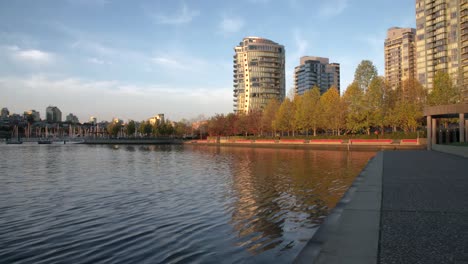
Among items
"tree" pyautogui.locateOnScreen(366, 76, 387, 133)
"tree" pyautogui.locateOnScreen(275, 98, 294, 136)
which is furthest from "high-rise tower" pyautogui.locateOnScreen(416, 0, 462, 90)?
"tree" pyautogui.locateOnScreen(366, 76, 387, 133)

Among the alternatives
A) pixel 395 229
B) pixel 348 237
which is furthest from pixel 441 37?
pixel 348 237

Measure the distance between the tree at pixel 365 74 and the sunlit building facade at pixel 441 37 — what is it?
51.1 meters

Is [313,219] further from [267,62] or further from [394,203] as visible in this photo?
[267,62]

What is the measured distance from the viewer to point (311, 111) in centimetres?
8000

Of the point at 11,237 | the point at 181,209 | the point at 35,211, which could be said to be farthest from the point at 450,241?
the point at 35,211

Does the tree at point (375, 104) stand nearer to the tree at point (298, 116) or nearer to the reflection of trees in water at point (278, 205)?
the tree at point (298, 116)

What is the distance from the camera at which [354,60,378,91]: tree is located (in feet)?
224

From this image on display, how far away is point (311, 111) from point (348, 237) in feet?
A: 247

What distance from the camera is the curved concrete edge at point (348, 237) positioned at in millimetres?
5730

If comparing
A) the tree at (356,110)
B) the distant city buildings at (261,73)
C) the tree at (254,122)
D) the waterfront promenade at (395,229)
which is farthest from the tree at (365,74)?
the distant city buildings at (261,73)

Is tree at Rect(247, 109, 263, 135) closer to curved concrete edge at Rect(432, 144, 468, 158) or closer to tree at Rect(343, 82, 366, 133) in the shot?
tree at Rect(343, 82, 366, 133)

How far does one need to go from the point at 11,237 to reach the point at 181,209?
5.43 m

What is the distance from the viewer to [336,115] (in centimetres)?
7275

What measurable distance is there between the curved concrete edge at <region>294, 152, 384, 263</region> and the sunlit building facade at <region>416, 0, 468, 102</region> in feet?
368
